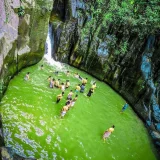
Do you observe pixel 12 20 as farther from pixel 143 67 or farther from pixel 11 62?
pixel 143 67

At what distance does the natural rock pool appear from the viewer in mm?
10422

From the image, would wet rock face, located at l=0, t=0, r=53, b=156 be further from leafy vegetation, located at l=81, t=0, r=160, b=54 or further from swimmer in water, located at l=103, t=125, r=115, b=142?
swimmer in water, located at l=103, t=125, r=115, b=142

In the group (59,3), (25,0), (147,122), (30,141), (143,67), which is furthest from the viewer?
(59,3)

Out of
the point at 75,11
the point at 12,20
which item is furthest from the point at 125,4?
the point at 12,20

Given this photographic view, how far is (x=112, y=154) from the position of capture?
→ 12.2 metres

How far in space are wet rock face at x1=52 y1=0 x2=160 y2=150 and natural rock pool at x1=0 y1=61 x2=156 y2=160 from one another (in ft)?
9.06

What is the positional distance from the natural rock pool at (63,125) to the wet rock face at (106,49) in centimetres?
276

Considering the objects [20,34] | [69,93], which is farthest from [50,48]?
[69,93]

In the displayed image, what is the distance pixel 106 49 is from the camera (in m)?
19.9

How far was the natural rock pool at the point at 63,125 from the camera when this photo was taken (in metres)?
10.4

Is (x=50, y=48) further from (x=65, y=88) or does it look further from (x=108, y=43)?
(x=108, y=43)

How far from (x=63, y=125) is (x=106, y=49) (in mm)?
10468

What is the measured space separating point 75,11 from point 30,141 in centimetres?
1406

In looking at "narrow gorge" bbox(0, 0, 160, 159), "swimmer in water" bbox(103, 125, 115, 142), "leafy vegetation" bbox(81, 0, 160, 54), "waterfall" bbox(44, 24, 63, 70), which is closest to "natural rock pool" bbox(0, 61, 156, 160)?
"swimmer in water" bbox(103, 125, 115, 142)
